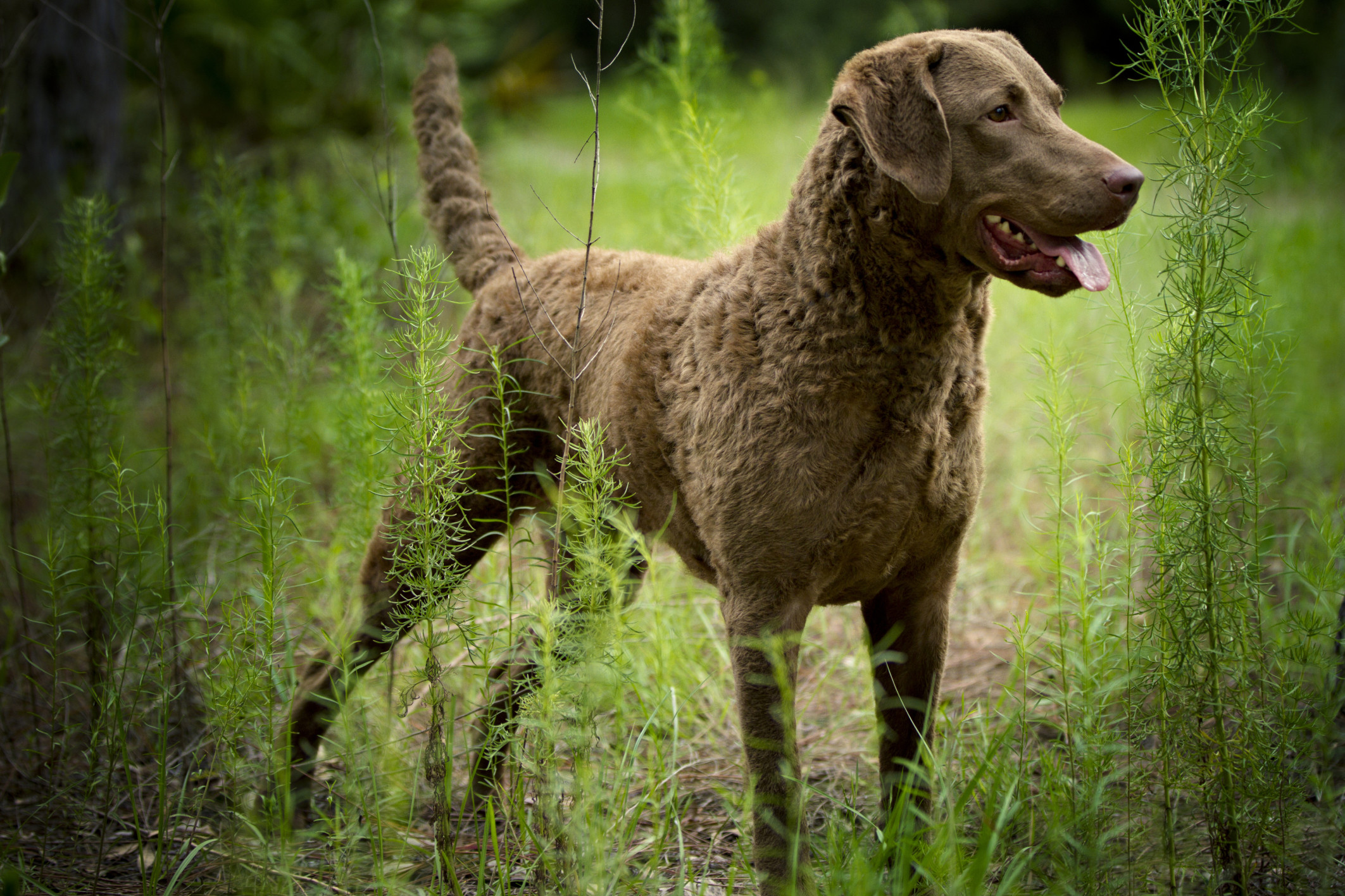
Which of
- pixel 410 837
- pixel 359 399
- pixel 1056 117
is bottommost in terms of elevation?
pixel 410 837

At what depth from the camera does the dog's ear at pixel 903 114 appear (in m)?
2.00

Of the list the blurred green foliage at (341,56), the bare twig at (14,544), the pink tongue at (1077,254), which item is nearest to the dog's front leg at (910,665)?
the pink tongue at (1077,254)

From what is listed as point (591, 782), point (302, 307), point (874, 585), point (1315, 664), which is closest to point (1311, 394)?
point (1315, 664)

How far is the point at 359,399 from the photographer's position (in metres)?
3.10

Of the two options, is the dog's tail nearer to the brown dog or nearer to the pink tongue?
the brown dog

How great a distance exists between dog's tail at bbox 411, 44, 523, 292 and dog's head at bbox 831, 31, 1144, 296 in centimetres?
144

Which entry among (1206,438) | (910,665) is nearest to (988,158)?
(1206,438)

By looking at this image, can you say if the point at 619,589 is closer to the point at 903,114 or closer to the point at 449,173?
the point at 903,114

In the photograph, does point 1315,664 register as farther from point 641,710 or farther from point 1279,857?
point 641,710

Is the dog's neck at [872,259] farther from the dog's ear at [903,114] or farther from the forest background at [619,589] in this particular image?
the forest background at [619,589]

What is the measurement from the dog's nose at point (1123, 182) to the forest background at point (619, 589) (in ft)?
0.28

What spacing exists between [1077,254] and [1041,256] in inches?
2.9

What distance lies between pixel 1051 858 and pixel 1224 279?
1282 millimetres

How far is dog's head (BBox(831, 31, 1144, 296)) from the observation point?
1.98 meters
